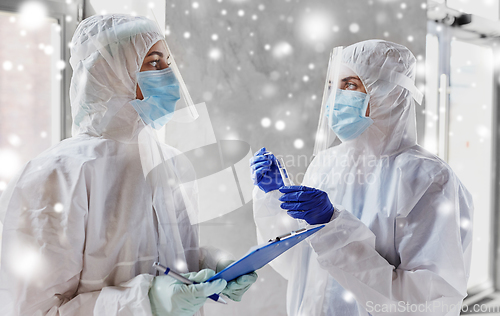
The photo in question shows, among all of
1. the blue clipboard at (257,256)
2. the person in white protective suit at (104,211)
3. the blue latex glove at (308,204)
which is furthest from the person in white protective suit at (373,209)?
the person in white protective suit at (104,211)

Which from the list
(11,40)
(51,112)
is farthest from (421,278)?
(11,40)

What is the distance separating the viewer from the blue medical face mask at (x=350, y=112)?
1.14 meters

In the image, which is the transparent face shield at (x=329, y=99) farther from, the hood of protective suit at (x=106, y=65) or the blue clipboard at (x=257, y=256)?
the hood of protective suit at (x=106, y=65)

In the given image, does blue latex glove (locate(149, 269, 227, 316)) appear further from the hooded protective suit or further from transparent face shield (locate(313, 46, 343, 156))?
transparent face shield (locate(313, 46, 343, 156))

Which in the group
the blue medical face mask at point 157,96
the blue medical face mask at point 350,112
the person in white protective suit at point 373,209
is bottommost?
the person in white protective suit at point 373,209

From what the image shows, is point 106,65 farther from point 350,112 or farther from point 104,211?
point 350,112

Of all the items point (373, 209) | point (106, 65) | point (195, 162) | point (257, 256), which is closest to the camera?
point (257, 256)

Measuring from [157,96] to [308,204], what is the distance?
1.69ft

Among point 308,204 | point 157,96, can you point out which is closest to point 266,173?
point 308,204

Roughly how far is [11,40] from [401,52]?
56.6 inches

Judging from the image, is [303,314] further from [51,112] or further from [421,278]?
[51,112]

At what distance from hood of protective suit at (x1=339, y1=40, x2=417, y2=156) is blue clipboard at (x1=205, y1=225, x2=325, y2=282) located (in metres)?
0.51

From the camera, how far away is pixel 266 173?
1.14 metres

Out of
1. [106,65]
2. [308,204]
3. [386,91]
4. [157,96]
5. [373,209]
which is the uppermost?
[106,65]
